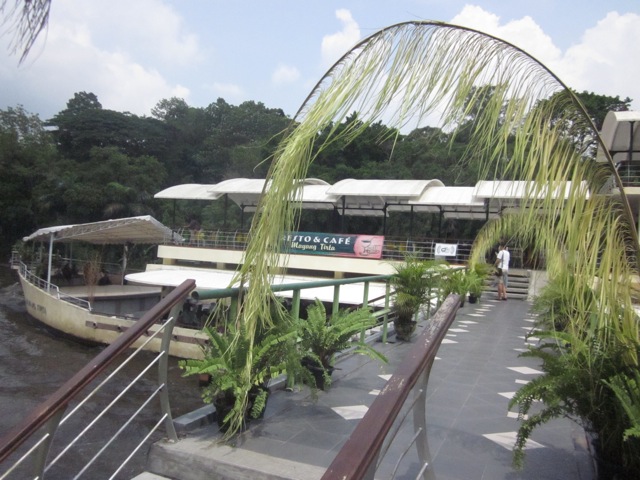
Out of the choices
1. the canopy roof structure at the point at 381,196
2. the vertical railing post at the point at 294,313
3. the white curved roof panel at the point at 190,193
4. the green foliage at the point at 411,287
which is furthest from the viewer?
the white curved roof panel at the point at 190,193

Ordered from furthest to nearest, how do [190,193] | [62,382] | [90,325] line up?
1. [190,193]
2. [90,325]
3. [62,382]

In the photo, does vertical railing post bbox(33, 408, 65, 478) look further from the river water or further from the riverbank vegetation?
the riverbank vegetation

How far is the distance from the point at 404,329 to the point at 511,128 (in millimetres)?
4526

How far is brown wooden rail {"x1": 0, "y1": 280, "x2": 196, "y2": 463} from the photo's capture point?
5.21 ft

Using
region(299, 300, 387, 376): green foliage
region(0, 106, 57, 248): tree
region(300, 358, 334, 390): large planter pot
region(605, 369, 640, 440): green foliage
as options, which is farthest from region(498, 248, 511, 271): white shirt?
region(0, 106, 57, 248): tree

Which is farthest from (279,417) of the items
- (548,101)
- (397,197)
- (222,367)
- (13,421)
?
(397,197)

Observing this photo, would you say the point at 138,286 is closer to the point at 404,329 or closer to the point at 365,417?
the point at 404,329

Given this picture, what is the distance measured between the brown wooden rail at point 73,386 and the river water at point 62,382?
4347 millimetres

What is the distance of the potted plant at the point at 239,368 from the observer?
9.04ft

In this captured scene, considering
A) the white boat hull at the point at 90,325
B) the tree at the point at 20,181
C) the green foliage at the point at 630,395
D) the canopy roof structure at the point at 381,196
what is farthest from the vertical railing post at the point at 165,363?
the tree at the point at 20,181

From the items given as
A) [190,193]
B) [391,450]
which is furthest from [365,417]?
[190,193]

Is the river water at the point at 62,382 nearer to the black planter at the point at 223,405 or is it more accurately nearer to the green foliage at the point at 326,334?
the green foliage at the point at 326,334

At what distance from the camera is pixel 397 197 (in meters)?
18.7

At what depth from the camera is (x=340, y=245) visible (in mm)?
18016
